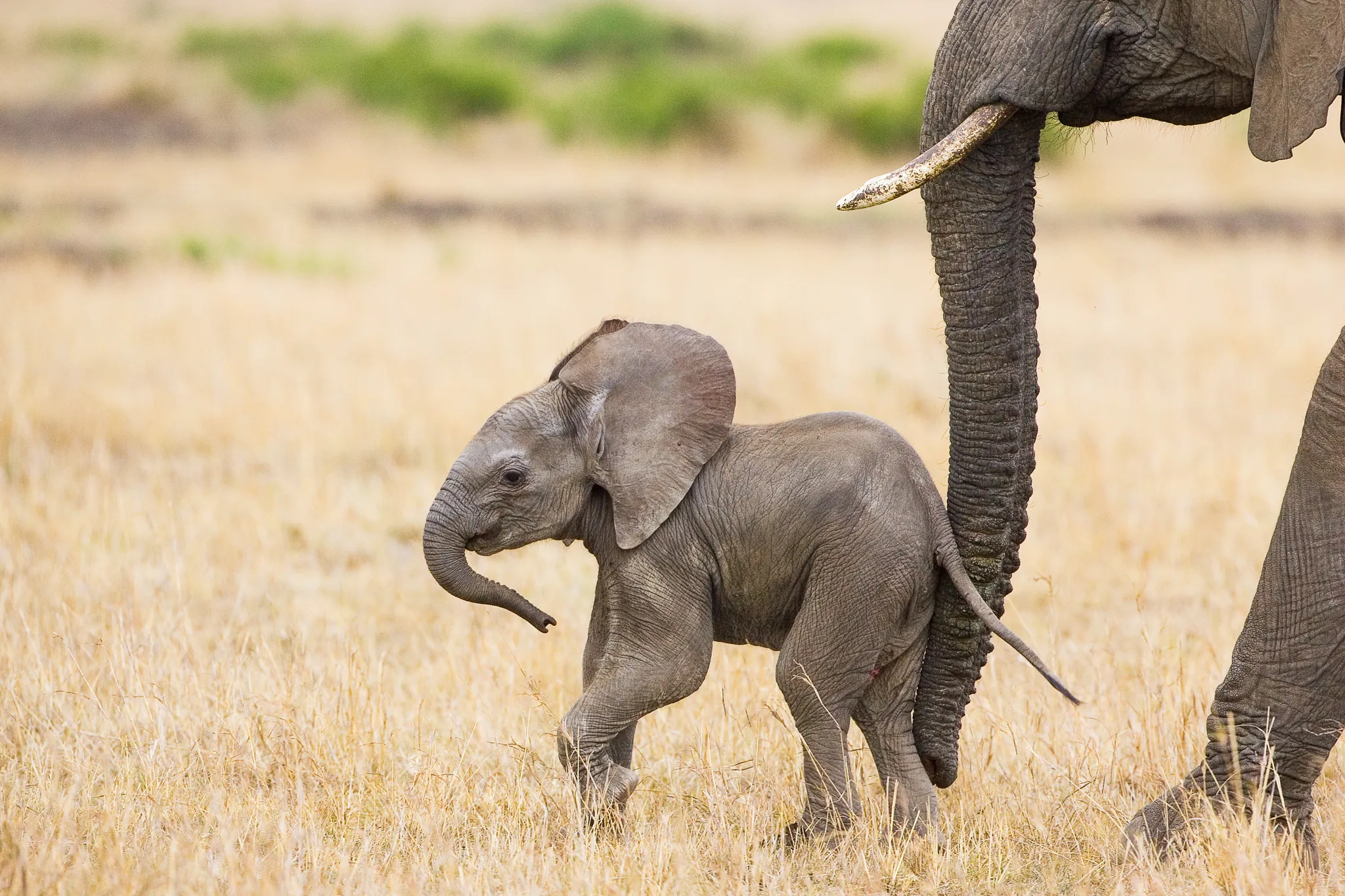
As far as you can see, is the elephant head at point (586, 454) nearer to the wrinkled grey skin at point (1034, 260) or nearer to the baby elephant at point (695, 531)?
the baby elephant at point (695, 531)

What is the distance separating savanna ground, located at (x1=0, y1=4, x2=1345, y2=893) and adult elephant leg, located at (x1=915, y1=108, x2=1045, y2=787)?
2.78ft

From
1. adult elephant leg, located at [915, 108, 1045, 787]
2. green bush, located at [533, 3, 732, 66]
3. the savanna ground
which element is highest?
green bush, located at [533, 3, 732, 66]

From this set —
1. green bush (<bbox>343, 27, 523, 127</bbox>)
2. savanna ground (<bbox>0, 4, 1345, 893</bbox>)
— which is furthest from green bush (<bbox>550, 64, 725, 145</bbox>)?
savanna ground (<bbox>0, 4, 1345, 893</bbox>)

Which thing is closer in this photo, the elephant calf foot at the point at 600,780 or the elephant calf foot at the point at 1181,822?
the elephant calf foot at the point at 1181,822

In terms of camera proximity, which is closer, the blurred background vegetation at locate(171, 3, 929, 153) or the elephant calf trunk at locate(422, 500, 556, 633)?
the elephant calf trunk at locate(422, 500, 556, 633)

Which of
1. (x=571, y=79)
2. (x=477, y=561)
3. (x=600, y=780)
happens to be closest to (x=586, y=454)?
(x=600, y=780)

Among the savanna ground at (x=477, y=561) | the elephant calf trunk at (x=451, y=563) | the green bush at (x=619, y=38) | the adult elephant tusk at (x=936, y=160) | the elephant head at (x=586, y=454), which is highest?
the green bush at (x=619, y=38)

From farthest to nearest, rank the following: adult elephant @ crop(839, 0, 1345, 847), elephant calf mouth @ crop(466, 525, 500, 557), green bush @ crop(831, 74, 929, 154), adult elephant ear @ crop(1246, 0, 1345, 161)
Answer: green bush @ crop(831, 74, 929, 154) < elephant calf mouth @ crop(466, 525, 500, 557) < adult elephant @ crop(839, 0, 1345, 847) < adult elephant ear @ crop(1246, 0, 1345, 161)

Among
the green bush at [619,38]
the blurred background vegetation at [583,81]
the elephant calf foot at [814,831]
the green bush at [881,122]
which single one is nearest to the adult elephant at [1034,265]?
the elephant calf foot at [814,831]

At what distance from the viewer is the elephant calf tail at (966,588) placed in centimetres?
444

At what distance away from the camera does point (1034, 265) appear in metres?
4.39

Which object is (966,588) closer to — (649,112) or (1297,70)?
(1297,70)

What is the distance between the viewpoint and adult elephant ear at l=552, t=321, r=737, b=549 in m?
4.63

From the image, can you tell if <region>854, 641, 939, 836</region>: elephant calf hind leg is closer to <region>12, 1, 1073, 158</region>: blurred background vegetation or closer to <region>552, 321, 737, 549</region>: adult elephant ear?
<region>552, 321, 737, 549</region>: adult elephant ear
